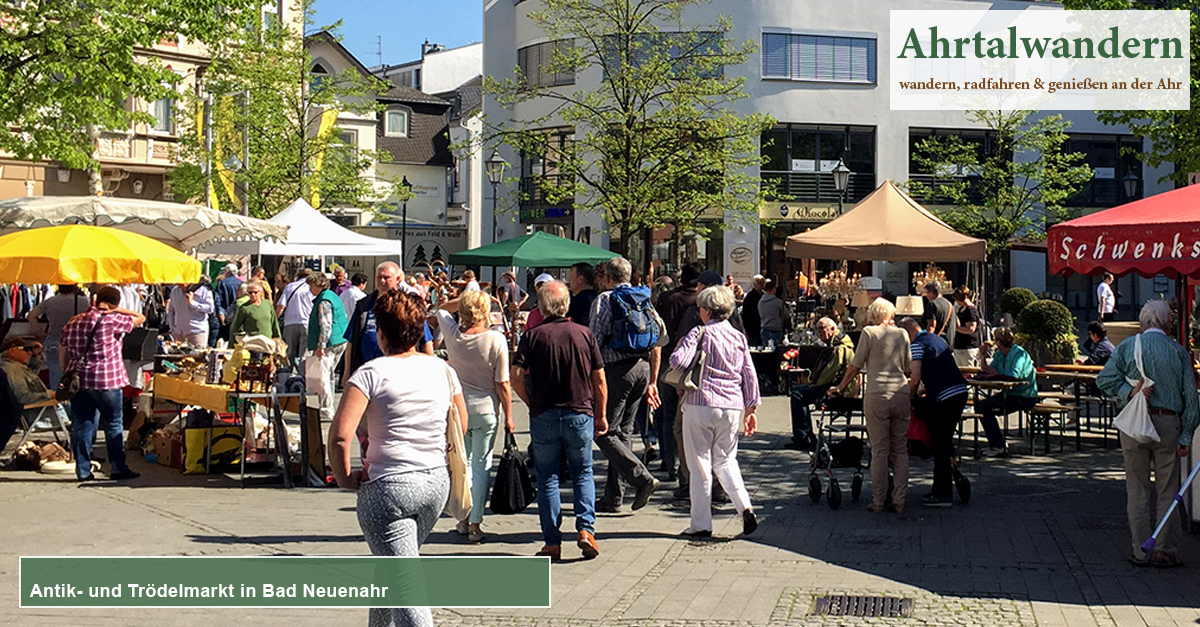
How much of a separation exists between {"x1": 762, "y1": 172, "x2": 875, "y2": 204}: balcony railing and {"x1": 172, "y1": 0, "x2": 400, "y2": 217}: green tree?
1289 cm

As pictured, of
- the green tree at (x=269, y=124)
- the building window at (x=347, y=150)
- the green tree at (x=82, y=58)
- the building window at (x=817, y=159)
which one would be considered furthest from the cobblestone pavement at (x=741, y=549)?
the building window at (x=817, y=159)

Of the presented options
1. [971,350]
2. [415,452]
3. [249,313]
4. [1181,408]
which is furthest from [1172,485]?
[249,313]

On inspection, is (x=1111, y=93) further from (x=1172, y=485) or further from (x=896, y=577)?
(x=896, y=577)

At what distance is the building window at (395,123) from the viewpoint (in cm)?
5981

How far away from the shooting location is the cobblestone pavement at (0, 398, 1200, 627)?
6844 mm

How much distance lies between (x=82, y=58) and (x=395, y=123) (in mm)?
42563

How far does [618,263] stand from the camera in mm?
10023

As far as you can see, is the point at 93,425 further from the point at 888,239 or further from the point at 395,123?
the point at 395,123

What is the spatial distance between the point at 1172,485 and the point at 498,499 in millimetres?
4316

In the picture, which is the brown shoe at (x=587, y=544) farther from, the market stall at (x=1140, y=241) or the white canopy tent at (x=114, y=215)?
the white canopy tent at (x=114, y=215)

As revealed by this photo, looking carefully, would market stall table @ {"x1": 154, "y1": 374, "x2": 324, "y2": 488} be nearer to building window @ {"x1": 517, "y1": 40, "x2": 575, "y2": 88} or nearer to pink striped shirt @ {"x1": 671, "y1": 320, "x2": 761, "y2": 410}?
pink striped shirt @ {"x1": 671, "y1": 320, "x2": 761, "y2": 410}

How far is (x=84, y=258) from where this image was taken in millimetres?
11781
